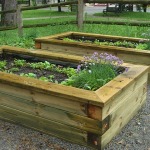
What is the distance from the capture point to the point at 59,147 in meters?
3.44

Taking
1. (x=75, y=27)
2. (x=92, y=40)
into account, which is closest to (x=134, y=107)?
(x=92, y=40)

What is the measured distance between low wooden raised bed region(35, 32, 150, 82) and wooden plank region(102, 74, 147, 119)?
1323mm

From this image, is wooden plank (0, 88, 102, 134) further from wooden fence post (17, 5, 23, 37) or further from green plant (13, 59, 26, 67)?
wooden fence post (17, 5, 23, 37)

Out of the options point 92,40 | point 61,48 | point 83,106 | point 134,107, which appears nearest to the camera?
point 83,106

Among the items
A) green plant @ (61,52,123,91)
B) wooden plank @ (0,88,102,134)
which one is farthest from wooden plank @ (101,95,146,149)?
green plant @ (61,52,123,91)

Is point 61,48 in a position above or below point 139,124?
above

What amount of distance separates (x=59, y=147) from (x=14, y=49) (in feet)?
8.28

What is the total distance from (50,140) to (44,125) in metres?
0.20

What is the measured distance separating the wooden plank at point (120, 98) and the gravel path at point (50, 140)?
437 mm

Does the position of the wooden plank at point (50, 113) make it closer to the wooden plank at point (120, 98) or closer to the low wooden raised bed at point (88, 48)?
the wooden plank at point (120, 98)

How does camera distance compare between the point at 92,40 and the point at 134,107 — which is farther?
the point at 92,40

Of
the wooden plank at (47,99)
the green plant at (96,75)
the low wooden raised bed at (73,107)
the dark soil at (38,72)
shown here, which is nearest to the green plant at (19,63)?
A: the dark soil at (38,72)

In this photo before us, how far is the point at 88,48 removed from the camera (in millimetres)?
6027

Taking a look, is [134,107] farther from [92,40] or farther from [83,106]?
[92,40]
